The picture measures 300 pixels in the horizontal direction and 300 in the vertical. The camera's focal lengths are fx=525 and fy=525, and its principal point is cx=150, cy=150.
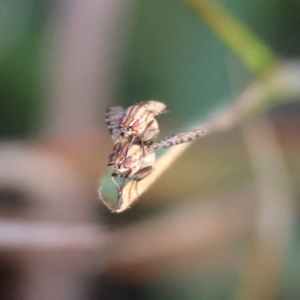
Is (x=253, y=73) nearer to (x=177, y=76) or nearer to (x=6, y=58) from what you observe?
(x=177, y=76)

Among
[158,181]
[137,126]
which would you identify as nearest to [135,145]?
[137,126]

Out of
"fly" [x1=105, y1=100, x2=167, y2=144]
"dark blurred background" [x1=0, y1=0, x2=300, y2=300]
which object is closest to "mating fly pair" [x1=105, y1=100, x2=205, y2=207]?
"fly" [x1=105, y1=100, x2=167, y2=144]

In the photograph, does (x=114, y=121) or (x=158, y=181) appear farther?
(x=158, y=181)

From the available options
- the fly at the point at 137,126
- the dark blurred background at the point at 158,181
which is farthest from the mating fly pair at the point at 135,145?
the dark blurred background at the point at 158,181

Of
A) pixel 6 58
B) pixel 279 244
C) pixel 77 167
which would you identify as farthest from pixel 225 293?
pixel 6 58

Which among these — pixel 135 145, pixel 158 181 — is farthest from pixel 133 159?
pixel 158 181

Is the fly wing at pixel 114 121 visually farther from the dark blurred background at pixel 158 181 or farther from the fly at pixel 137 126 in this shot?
the dark blurred background at pixel 158 181

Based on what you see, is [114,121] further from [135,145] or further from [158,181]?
[158,181]
